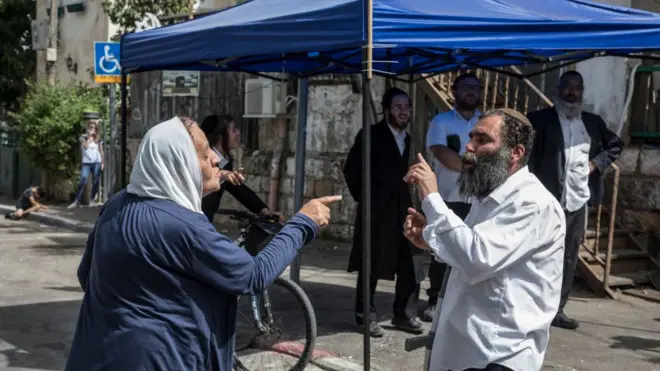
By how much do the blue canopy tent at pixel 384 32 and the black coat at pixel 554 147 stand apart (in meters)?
0.52

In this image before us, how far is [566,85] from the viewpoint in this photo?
7496 millimetres

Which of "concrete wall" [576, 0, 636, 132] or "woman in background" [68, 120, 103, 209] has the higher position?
"concrete wall" [576, 0, 636, 132]

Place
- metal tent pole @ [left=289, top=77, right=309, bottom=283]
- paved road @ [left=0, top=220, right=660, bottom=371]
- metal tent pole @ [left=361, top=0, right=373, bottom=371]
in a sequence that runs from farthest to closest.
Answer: metal tent pole @ [left=289, top=77, right=309, bottom=283], paved road @ [left=0, top=220, right=660, bottom=371], metal tent pole @ [left=361, top=0, right=373, bottom=371]

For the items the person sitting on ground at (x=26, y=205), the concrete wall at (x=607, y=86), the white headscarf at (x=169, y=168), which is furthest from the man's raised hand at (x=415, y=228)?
the person sitting on ground at (x=26, y=205)

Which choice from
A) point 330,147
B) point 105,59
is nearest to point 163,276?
point 330,147

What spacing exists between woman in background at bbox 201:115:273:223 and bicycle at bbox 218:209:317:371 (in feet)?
0.43

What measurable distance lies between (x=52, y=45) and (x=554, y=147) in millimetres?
18745

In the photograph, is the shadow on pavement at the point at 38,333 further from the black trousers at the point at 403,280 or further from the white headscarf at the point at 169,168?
the white headscarf at the point at 169,168

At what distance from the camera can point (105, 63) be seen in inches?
591

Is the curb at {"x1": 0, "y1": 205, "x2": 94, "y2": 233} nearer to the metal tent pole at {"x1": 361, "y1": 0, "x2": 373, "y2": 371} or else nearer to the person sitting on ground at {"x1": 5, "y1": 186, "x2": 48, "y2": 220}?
the person sitting on ground at {"x1": 5, "y1": 186, "x2": 48, "y2": 220}

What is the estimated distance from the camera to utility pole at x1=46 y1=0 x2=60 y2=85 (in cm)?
2341

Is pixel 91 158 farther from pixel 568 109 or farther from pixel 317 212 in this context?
pixel 317 212

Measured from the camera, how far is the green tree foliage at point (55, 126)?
66.8 feet

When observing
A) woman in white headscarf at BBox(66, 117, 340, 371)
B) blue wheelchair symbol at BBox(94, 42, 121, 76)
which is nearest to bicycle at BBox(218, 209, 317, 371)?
woman in white headscarf at BBox(66, 117, 340, 371)
